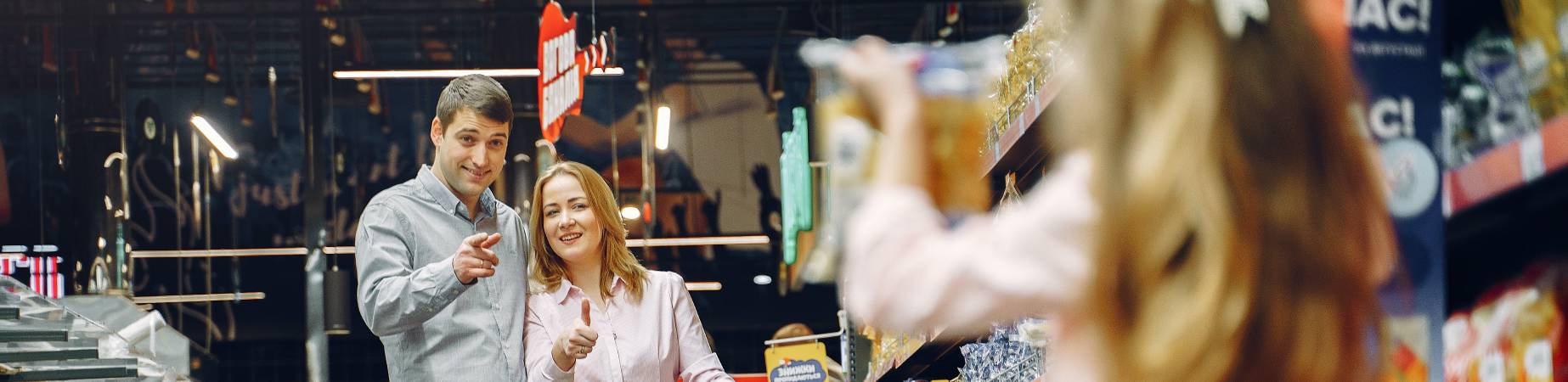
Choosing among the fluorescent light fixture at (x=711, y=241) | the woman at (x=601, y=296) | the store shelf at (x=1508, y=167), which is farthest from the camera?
the fluorescent light fixture at (x=711, y=241)

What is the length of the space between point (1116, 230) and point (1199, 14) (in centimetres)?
14

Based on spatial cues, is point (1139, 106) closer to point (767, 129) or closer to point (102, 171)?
point (102, 171)

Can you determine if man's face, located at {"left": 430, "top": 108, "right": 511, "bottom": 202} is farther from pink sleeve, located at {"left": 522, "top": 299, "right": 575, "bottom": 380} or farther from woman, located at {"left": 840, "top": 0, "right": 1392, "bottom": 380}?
woman, located at {"left": 840, "top": 0, "right": 1392, "bottom": 380}

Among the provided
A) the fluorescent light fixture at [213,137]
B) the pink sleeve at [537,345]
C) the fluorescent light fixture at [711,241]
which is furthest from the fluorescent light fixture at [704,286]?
the pink sleeve at [537,345]

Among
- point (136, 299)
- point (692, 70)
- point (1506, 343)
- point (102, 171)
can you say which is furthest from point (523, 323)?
point (136, 299)

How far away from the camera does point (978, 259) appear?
3.43 feet

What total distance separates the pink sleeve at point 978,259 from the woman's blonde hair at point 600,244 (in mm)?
2223

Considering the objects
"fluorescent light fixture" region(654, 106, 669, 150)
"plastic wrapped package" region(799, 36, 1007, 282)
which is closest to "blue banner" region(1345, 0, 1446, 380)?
"plastic wrapped package" region(799, 36, 1007, 282)

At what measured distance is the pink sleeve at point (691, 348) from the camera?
10.8ft

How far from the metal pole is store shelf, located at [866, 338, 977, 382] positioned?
21.8ft

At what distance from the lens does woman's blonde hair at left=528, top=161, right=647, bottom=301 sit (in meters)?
3.29

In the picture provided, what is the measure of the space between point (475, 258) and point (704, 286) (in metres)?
11.7

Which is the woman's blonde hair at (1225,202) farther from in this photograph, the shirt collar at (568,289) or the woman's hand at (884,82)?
the shirt collar at (568,289)

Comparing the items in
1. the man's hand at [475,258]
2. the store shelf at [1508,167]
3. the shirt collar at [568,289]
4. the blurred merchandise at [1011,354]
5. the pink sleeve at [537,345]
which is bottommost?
the blurred merchandise at [1011,354]
